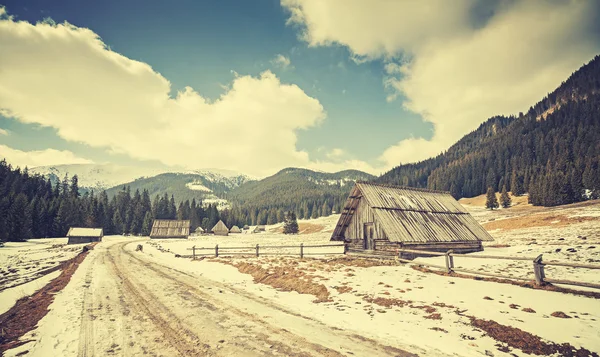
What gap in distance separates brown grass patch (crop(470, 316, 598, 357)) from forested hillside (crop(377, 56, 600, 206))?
8821cm

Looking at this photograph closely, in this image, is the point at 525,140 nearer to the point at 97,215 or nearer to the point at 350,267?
the point at 350,267

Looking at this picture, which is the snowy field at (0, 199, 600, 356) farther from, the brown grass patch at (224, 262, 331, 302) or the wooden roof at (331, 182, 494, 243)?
the wooden roof at (331, 182, 494, 243)

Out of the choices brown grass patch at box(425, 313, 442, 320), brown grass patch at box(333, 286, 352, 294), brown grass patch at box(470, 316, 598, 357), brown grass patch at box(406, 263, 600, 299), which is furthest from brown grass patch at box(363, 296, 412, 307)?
brown grass patch at box(406, 263, 600, 299)

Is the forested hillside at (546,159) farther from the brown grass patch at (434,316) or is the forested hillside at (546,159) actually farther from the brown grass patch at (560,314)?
the brown grass patch at (434,316)

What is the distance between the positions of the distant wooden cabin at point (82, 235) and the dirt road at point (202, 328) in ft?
231

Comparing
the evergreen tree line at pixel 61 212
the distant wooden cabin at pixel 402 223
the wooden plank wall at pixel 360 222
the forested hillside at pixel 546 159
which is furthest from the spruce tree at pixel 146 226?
the forested hillside at pixel 546 159

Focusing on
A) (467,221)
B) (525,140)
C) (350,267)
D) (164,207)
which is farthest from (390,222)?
(525,140)

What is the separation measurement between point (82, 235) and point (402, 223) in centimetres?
7801

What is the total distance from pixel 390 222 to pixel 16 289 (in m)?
25.0

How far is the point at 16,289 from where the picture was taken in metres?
→ 14.9

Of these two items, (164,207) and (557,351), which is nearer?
(557,351)

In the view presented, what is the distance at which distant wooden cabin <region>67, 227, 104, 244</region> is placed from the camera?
6619 cm

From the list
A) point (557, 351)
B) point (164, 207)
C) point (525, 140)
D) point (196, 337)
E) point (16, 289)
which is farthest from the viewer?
point (525, 140)

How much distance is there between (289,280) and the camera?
49.4 feet
